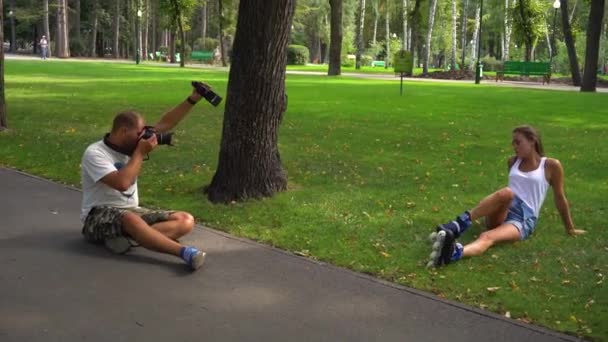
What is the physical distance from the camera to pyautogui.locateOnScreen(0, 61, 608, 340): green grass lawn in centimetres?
519

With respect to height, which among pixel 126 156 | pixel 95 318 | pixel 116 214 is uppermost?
pixel 126 156

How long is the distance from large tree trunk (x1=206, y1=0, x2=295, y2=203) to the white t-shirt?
6.40ft

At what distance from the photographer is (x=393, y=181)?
8805 mm

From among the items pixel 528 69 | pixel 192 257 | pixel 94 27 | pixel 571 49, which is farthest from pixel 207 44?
pixel 192 257

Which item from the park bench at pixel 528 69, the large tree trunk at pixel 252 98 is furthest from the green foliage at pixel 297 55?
the large tree trunk at pixel 252 98

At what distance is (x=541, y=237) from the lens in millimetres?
6293

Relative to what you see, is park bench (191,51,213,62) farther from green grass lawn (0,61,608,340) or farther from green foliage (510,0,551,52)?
green grass lawn (0,61,608,340)

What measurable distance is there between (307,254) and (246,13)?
122 inches

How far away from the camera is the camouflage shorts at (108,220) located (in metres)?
5.54

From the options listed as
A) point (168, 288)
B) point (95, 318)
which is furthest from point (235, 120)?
point (95, 318)

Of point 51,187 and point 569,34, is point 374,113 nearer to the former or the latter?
point 51,187

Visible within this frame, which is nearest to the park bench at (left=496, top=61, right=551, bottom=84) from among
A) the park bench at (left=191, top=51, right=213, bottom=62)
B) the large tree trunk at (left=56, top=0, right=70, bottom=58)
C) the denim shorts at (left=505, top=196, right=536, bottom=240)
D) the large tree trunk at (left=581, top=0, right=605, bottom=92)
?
the large tree trunk at (left=581, top=0, right=605, bottom=92)

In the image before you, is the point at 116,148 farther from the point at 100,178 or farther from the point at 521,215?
the point at 521,215

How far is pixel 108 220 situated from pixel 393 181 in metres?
4.26
